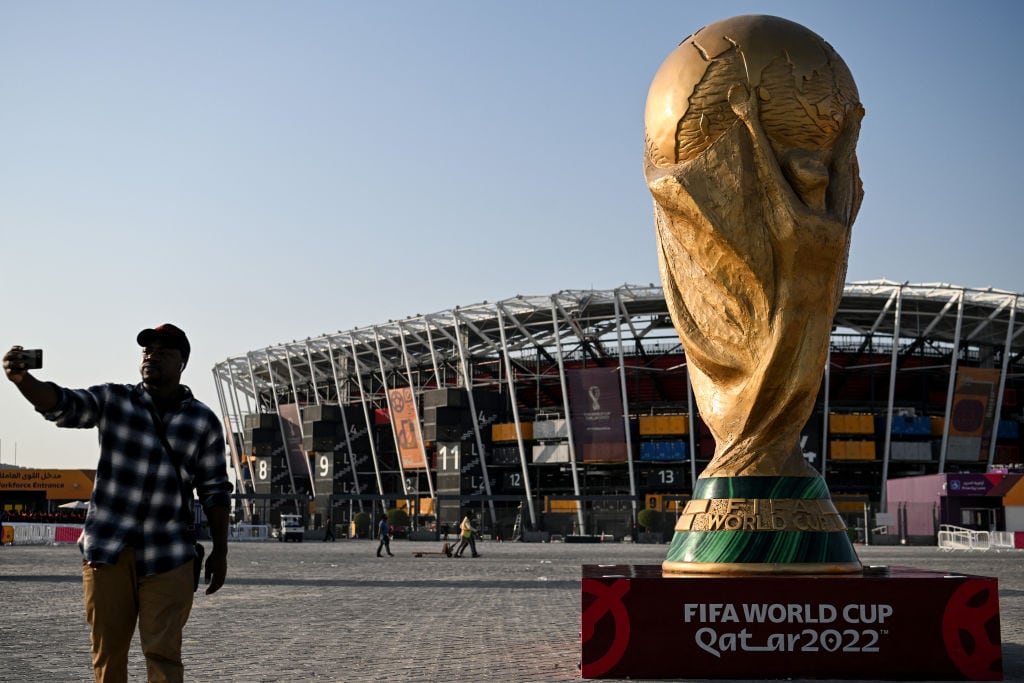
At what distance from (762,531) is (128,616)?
5.67 m

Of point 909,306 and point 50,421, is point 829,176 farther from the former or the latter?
point 909,306

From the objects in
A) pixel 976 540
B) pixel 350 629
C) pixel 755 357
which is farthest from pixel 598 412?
pixel 755 357

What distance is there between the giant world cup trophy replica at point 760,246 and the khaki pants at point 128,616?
5.29 metres

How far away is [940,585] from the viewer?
8578 mm

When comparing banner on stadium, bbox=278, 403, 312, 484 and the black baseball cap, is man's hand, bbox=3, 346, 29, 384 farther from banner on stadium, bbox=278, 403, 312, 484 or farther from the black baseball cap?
banner on stadium, bbox=278, 403, 312, 484

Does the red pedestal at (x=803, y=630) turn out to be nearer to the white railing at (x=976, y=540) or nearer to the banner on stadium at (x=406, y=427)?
the white railing at (x=976, y=540)

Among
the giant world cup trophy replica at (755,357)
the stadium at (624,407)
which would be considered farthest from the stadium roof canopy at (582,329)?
the giant world cup trophy replica at (755,357)

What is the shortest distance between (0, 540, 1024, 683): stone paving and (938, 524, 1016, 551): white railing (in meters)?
25.3

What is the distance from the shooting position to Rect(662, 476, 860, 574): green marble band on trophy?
9242mm

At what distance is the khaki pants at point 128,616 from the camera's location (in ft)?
16.6

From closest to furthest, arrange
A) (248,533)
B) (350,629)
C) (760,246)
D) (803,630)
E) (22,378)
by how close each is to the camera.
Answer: (22,378) → (803,630) → (760,246) → (350,629) → (248,533)

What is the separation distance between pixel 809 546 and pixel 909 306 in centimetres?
5644

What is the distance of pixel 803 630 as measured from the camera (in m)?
8.55

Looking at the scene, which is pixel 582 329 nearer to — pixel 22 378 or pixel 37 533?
pixel 37 533
